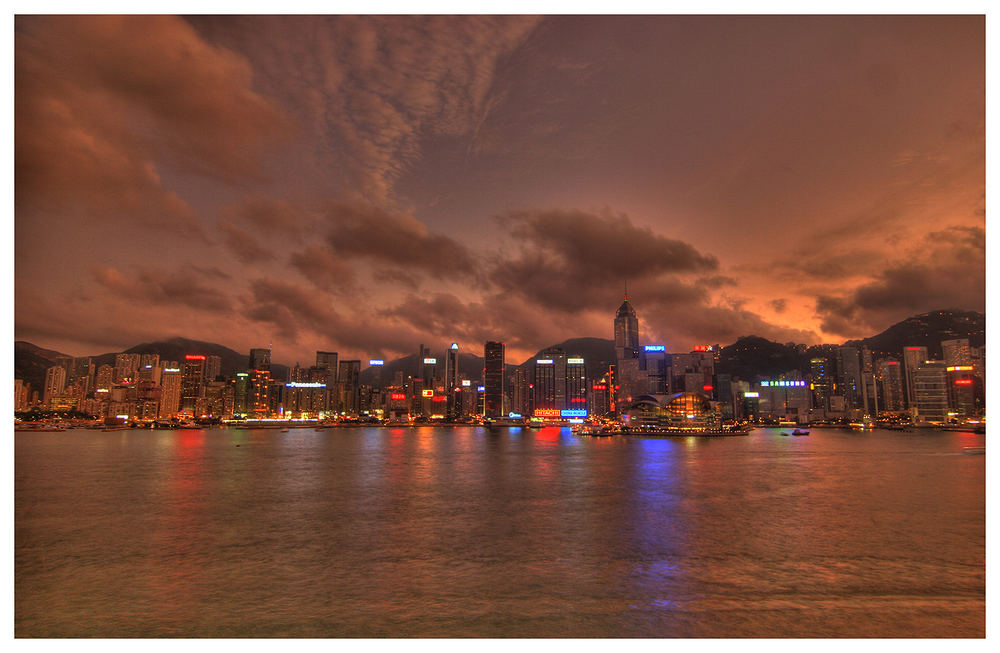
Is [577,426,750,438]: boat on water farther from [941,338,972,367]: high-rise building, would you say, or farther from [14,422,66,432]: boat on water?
[14,422,66,432]: boat on water

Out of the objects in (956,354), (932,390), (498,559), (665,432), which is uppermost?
(956,354)

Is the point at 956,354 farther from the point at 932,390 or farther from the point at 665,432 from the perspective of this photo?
the point at 665,432

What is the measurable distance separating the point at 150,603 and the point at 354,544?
8087mm

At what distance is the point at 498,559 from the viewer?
19625 mm

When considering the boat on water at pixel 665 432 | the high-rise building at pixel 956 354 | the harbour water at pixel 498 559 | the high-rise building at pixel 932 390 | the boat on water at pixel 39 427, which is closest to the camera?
the harbour water at pixel 498 559

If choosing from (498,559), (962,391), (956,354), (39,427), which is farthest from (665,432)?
(39,427)

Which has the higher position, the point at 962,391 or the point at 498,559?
the point at 498,559

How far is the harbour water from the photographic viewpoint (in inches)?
541

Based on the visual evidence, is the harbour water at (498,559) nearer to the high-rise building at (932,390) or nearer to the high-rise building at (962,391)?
the high-rise building at (932,390)

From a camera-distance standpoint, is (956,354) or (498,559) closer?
(498,559)

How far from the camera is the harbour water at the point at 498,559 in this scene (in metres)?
13.8

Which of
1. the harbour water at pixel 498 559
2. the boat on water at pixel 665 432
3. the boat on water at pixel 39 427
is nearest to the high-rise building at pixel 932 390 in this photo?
the boat on water at pixel 665 432
